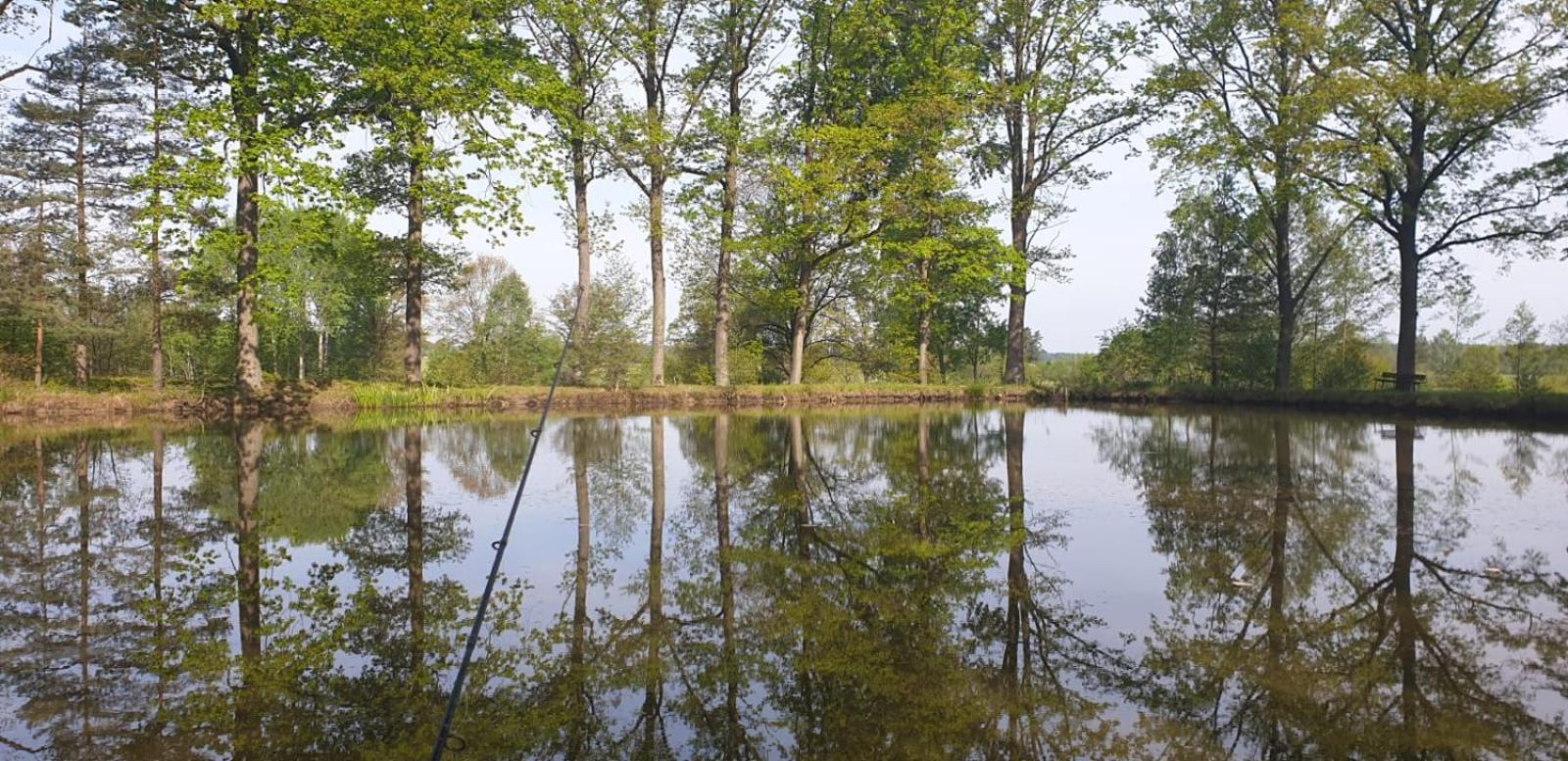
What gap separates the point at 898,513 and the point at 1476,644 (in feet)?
12.5

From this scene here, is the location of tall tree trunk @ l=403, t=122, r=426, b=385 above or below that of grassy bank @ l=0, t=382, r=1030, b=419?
above

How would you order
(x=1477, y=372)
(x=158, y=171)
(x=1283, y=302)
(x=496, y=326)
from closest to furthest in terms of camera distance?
(x=158, y=171) → (x=1283, y=302) → (x=1477, y=372) → (x=496, y=326)

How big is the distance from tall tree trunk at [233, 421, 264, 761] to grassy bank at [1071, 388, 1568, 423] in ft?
73.8

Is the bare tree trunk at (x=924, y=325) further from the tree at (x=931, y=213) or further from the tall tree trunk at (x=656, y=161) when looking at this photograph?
the tall tree trunk at (x=656, y=161)

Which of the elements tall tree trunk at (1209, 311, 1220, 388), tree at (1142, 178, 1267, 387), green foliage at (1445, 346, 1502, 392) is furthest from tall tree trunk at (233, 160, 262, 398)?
green foliage at (1445, 346, 1502, 392)

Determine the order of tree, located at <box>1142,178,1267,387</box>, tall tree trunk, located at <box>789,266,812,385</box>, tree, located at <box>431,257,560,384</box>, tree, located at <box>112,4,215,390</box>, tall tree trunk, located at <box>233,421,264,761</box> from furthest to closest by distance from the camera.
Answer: tree, located at <box>431,257,560,384</box> < tree, located at <box>1142,178,1267,387</box> < tall tree trunk, located at <box>789,266,812,385</box> < tree, located at <box>112,4,215,390</box> < tall tree trunk, located at <box>233,421,264,761</box>

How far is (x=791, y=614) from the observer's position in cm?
417

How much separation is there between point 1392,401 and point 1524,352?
960 cm

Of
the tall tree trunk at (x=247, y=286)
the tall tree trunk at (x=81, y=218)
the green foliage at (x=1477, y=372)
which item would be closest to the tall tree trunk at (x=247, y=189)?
the tall tree trunk at (x=247, y=286)

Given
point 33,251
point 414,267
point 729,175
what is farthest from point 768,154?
point 33,251

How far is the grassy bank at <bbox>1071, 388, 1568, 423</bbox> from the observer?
17.7 meters

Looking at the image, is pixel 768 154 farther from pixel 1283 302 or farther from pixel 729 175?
pixel 1283 302

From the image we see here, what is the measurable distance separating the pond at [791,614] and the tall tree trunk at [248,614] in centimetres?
2

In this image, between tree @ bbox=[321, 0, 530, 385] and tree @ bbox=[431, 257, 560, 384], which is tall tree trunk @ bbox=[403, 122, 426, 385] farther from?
tree @ bbox=[431, 257, 560, 384]
